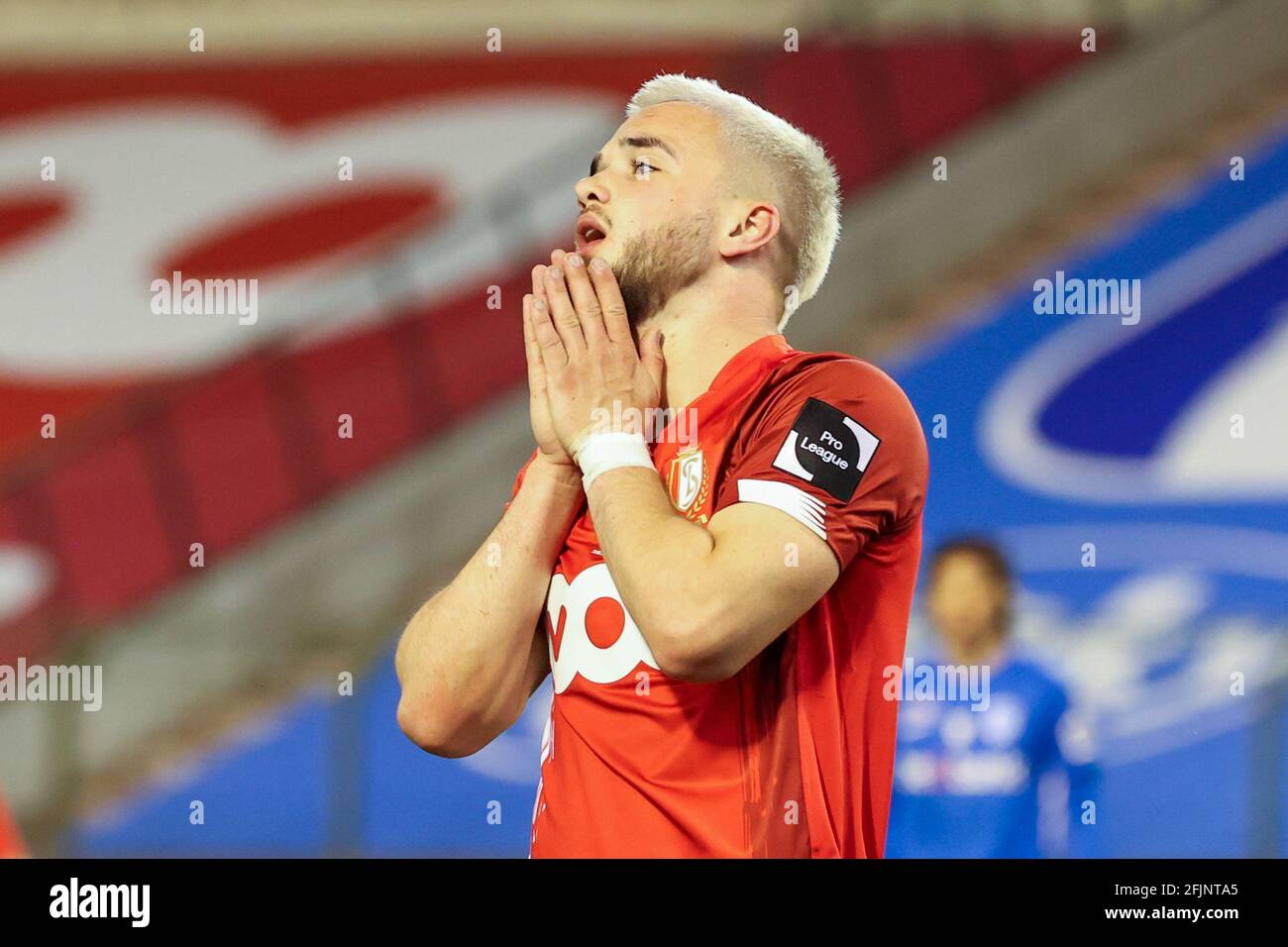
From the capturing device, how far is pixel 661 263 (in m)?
2.39

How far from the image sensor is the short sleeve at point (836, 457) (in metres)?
2.10

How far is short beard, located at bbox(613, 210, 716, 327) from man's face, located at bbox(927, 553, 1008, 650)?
213cm

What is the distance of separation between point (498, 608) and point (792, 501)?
1.66ft

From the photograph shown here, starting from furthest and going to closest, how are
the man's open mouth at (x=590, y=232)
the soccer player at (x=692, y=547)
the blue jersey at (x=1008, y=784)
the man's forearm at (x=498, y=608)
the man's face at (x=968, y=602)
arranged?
the man's face at (x=968, y=602) → the blue jersey at (x=1008, y=784) → the man's open mouth at (x=590, y=232) → the man's forearm at (x=498, y=608) → the soccer player at (x=692, y=547)

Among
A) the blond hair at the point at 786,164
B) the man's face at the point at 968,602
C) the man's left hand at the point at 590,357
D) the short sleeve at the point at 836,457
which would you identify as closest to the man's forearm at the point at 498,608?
the man's left hand at the point at 590,357

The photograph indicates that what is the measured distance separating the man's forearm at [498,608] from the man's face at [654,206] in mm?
341

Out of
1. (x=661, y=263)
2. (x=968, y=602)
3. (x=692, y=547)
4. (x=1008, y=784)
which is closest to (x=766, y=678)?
(x=692, y=547)

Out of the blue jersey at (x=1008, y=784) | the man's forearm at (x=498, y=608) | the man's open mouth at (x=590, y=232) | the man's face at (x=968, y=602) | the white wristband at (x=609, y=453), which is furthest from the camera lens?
the man's face at (x=968, y=602)

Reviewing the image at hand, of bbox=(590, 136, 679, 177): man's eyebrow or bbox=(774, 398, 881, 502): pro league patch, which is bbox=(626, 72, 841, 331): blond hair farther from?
bbox=(774, 398, 881, 502): pro league patch

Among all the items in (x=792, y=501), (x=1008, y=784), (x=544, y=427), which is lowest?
(x=1008, y=784)

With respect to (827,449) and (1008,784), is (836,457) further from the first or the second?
(1008,784)

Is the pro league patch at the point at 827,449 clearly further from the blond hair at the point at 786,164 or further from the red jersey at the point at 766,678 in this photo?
the blond hair at the point at 786,164

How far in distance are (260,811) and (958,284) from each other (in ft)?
14.4

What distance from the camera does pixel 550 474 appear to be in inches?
90.9
